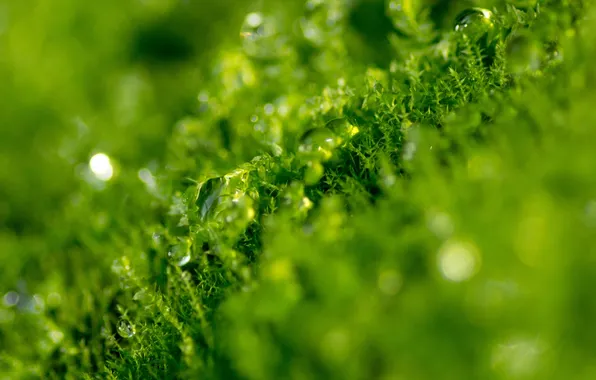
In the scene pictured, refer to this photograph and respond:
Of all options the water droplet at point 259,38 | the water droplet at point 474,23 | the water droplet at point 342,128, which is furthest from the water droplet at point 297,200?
the water droplet at point 259,38

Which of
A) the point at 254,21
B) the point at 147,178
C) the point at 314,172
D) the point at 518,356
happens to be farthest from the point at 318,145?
the point at 254,21

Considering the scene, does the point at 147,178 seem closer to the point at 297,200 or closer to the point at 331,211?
the point at 297,200

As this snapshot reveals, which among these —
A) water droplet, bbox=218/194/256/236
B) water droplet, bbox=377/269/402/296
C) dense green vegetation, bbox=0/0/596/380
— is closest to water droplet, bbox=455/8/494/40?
dense green vegetation, bbox=0/0/596/380

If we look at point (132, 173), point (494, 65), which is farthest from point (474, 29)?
point (132, 173)

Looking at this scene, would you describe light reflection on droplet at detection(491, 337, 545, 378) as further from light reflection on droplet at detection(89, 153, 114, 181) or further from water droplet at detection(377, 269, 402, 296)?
light reflection on droplet at detection(89, 153, 114, 181)

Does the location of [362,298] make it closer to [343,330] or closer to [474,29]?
[343,330]
